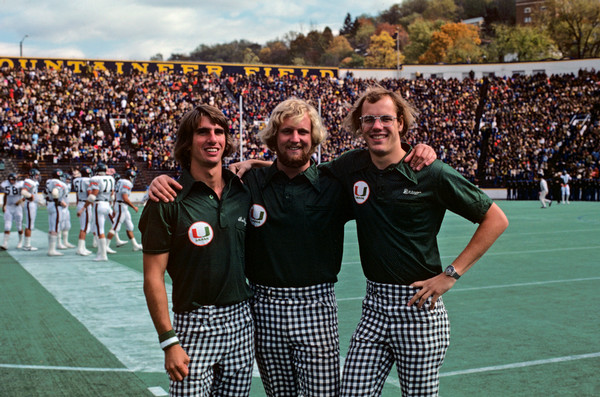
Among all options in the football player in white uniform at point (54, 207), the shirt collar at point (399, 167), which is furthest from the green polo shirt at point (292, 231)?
the football player in white uniform at point (54, 207)

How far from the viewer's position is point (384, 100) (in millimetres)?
3807

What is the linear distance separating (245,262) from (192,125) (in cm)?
84

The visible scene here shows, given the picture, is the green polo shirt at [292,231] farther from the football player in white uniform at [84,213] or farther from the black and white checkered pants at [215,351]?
the football player in white uniform at [84,213]

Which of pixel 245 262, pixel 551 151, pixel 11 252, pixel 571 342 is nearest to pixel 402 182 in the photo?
pixel 245 262

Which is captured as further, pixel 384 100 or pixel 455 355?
pixel 455 355

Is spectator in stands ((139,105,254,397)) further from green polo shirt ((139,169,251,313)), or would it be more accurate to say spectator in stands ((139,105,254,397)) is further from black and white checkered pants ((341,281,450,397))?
black and white checkered pants ((341,281,450,397))

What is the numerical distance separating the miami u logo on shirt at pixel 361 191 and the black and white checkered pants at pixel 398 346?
0.50 metres

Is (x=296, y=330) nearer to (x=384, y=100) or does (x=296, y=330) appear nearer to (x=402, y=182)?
(x=402, y=182)

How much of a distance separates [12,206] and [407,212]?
47.5 ft

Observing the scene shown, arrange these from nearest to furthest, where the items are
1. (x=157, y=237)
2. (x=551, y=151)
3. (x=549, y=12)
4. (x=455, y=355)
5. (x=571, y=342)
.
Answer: (x=157, y=237) < (x=455, y=355) < (x=571, y=342) < (x=551, y=151) < (x=549, y=12)

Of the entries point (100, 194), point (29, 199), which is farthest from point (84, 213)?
point (29, 199)

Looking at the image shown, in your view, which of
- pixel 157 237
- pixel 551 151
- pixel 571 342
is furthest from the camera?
pixel 551 151

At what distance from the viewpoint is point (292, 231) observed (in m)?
3.76

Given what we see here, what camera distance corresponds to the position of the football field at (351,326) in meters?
5.76
